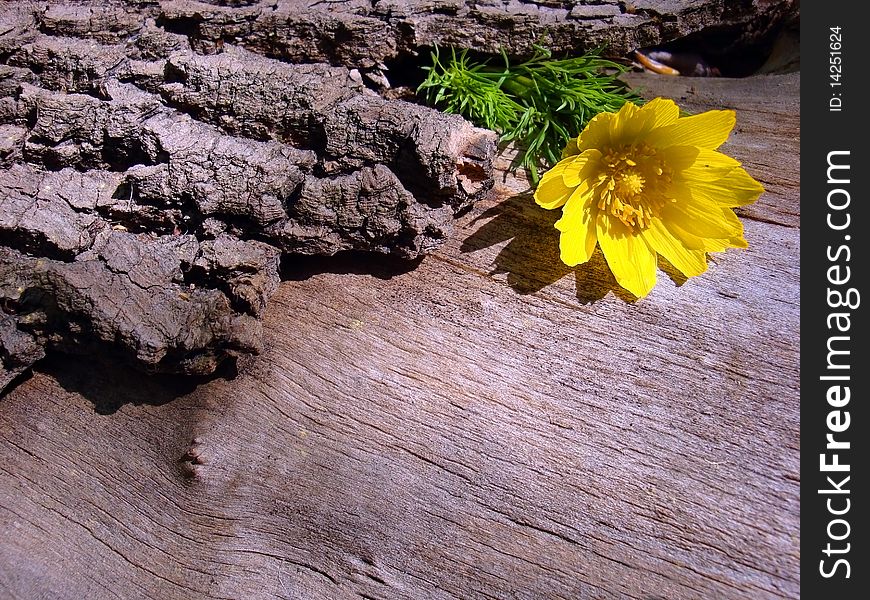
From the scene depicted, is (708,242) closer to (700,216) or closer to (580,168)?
(700,216)

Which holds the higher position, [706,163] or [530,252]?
[706,163]

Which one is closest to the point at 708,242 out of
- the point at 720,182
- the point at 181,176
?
the point at 720,182

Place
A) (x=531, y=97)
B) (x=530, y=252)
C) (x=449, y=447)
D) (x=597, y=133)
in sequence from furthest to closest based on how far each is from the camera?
1. (x=531, y=97)
2. (x=530, y=252)
3. (x=597, y=133)
4. (x=449, y=447)

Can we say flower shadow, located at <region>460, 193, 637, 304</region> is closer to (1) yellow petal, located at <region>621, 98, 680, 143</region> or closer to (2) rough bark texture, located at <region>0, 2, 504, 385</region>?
(2) rough bark texture, located at <region>0, 2, 504, 385</region>

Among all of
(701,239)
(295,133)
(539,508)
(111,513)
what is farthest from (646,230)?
(111,513)

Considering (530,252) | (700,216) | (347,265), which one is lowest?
(347,265)

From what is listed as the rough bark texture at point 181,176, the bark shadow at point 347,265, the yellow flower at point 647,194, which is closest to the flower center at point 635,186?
the yellow flower at point 647,194

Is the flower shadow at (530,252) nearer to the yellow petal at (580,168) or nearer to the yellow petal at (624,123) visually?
the yellow petal at (580,168)

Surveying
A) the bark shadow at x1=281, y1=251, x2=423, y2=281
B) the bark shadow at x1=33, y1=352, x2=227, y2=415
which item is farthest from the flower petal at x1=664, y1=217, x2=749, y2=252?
the bark shadow at x1=33, y1=352, x2=227, y2=415
